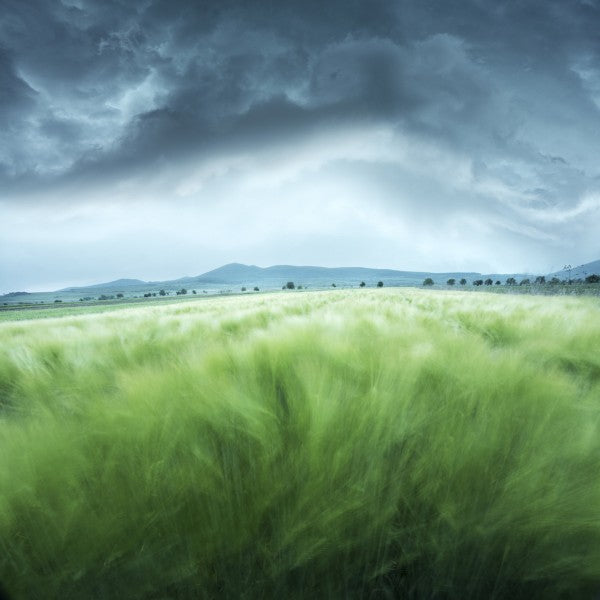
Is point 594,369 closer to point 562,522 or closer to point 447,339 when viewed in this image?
point 447,339

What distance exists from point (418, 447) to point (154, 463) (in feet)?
1.82

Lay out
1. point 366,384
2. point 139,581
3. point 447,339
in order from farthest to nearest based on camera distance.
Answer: point 447,339 → point 366,384 → point 139,581

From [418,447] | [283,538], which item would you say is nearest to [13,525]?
[283,538]

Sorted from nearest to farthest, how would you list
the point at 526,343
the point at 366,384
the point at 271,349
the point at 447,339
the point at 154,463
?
the point at 154,463, the point at 366,384, the point at 271,349, the point at 447,339, the point at 526,343

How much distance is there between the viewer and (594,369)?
1.53 meters

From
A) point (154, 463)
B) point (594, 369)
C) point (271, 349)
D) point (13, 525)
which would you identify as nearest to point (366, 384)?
point (271, 349)

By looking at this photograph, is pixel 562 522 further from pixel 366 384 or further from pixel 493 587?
pixel 366 384

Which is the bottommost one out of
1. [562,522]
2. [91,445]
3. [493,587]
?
[493,587]

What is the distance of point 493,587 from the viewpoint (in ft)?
1.83

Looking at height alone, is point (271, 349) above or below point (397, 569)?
above

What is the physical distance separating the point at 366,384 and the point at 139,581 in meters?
0.67

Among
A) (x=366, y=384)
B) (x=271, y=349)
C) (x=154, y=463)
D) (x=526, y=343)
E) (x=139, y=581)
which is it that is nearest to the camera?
(x=139, y=581)

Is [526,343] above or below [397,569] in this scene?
above

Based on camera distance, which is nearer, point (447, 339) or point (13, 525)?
point (13, 525)
